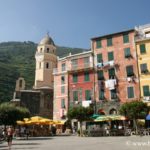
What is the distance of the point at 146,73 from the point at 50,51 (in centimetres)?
2690

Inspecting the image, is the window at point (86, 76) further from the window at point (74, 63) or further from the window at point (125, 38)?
the window at point (125, 38)

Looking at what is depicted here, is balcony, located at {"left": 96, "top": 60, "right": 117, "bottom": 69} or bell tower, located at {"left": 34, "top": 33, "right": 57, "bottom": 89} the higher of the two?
bell tower, located at {"left": 34, "top": 33, "right": 57, "bottom": 89}

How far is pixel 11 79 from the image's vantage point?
9600 cm

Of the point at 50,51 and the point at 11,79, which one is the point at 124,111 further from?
the point at 11,79

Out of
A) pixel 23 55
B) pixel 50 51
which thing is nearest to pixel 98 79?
pixel 50 51

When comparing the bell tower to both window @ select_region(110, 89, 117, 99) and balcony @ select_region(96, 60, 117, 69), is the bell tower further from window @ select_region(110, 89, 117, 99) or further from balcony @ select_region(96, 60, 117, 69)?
window @ select_region(110, 89, 117, 99)

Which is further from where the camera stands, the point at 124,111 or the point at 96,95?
the point at 96,95

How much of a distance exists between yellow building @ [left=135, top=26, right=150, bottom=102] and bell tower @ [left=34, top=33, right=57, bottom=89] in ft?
79.0

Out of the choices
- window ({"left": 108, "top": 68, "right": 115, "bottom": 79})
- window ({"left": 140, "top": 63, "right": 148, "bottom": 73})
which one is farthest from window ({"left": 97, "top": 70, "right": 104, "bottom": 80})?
window ({"left": 140, "top": 63, "right": 148, "bottom": 73})

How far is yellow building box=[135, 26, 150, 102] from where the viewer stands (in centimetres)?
3632

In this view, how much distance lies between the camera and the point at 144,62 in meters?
37.3

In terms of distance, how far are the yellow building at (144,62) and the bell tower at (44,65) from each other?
24.1 meters

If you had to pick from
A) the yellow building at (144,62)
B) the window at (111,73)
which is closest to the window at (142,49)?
the yellow building at (144,62)

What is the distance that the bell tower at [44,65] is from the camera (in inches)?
2240
